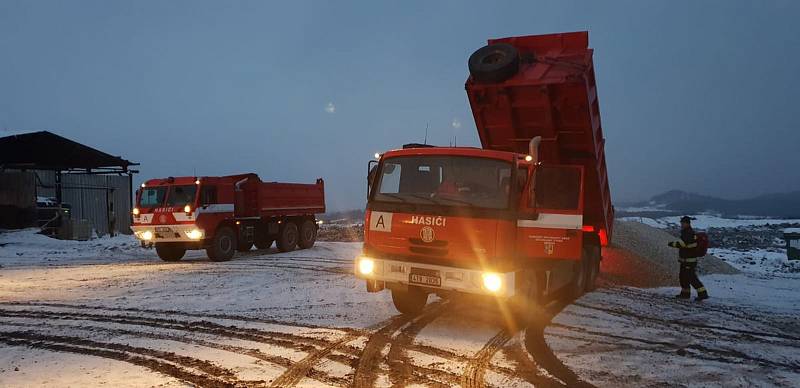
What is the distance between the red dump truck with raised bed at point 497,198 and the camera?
6.11 metres

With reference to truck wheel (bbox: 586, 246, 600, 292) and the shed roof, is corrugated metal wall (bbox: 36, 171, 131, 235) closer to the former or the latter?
the shed roof

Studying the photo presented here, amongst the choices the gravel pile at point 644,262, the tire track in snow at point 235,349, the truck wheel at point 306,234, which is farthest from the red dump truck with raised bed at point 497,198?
the truck wheel at point 306,234

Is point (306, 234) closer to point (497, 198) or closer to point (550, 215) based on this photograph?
point (550, 215)

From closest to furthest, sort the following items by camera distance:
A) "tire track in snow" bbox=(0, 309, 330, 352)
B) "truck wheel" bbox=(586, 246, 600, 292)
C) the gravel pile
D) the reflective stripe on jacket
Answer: "tire track in snow" bbox=(0, 309, 330, 352) → the reflective stripe on jacket → "truck wheel" bbox=(586, 246, 600, 292) → the gravel pile

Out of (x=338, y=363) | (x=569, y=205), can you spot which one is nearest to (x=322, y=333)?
(x=338, y=363)

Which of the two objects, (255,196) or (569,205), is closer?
(569,205)

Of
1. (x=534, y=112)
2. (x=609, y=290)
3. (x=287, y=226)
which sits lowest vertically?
(x=609, y=290)

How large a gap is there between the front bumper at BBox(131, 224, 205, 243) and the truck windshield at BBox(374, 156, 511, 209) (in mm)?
9156

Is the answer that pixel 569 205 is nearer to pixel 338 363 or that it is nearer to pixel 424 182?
pixel 424 182

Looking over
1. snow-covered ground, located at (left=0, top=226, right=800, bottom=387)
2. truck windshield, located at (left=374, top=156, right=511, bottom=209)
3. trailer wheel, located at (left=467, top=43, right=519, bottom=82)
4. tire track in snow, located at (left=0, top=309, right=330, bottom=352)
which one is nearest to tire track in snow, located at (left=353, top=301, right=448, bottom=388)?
snow-covered ground, located at (left=0, top=226, right=800, bottom=387)

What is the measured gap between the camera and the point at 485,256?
19.8 ft

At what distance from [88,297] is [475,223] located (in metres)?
7.66

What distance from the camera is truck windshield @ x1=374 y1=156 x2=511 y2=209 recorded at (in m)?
6.22

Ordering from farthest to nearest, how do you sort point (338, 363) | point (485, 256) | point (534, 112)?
1. point (534, 112)
2. point (485, 256)
3. point (338, 363)
